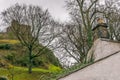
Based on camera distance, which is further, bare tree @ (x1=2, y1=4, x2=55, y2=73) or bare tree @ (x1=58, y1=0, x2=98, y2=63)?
bare tree @ (x1=2, y1=4, x2=55, y2=73)

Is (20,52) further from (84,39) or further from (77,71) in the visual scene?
(77,71)

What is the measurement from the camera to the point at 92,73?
53.7 feet

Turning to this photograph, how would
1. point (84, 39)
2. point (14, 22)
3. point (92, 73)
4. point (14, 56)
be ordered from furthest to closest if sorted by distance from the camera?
point (14, 56)
point (14, 22)
point (84, 39)
point (92, 73)

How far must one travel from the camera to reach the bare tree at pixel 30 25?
161 feet

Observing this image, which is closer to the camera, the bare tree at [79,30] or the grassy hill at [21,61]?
the bare tree at [79,30]

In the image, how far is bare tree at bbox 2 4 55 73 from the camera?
161ft

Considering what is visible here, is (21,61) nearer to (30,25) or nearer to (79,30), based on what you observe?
(30,25)

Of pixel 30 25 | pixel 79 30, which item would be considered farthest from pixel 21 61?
pixel 79 30

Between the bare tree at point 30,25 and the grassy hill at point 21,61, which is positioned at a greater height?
the bare tree at point 30,25

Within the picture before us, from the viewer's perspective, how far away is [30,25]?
1962 inches

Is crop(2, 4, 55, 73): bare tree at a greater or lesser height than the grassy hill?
greater

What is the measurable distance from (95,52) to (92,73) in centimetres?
452

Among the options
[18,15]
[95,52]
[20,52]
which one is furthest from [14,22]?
[95,52]

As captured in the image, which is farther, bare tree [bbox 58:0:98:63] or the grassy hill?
the grassy hill
